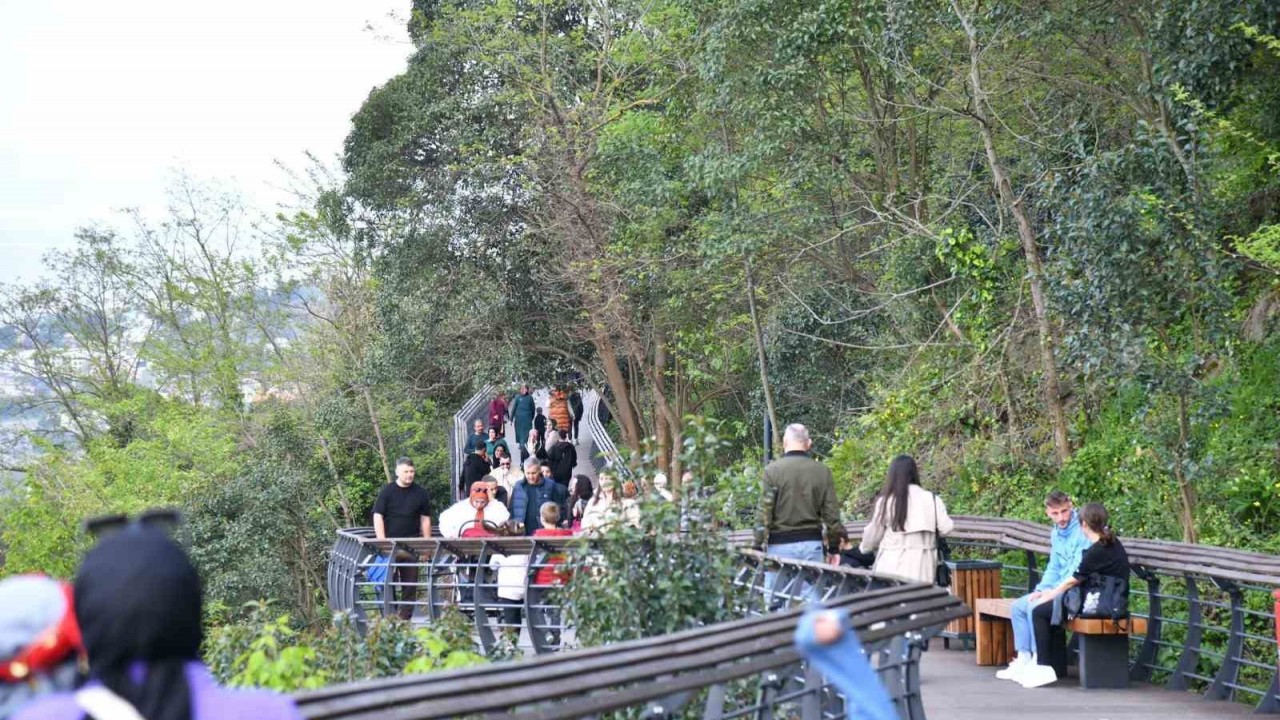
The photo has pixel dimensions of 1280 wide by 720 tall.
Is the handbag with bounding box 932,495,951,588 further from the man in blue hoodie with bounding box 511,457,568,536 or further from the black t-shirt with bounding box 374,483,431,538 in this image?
the black t-shirt with bounding box 374,483,431,538

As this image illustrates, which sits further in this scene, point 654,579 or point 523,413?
point 523,413

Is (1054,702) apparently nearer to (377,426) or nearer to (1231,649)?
(1231,649)

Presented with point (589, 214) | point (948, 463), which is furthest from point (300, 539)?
point (948, 463)

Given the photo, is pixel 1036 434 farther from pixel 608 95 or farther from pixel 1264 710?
pixel 608 95

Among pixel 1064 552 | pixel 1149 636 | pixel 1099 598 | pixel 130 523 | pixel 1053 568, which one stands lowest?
pixel 1149 636

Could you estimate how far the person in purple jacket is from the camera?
2410 millimetres

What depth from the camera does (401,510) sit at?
1387 centimetres

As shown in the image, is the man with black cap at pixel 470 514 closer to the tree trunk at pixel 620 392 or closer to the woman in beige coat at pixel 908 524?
the woman in beige coat at pixel 908 524

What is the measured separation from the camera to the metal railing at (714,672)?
142 inches

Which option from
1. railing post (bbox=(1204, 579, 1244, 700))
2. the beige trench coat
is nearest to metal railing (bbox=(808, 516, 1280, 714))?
railing post (bbox=(1204, 579, 1244, 700))

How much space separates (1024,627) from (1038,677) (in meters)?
0.38

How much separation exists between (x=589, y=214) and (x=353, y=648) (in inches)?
713

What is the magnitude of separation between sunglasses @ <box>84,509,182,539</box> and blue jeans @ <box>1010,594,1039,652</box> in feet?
27.6

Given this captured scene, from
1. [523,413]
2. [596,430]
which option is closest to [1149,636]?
[523,413]
